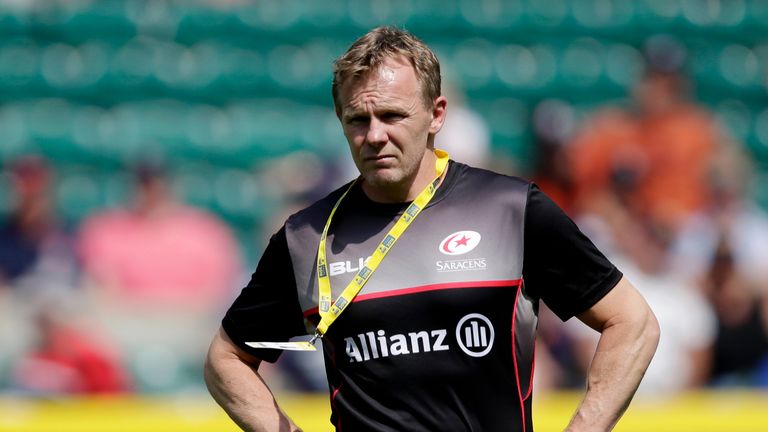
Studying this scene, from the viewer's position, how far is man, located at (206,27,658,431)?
3.47 meters

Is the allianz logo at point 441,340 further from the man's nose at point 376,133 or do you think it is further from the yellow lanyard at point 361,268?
the man's nose at point 376,133

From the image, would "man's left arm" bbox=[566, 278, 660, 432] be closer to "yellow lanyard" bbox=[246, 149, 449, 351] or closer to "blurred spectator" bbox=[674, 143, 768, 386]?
"yellow lanyard" bbox=[246, 149, 449, 351]

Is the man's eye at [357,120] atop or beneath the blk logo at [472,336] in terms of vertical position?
atop

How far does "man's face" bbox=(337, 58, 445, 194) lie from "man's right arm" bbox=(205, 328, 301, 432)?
70 centimetres

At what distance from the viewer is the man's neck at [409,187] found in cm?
367

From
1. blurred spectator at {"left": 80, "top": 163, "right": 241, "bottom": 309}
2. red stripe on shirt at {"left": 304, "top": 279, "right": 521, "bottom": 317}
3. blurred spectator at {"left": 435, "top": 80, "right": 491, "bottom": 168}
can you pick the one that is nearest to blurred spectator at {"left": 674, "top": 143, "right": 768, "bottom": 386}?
blurred spectator at {"left": 435, "top": 80, "right": 491, "bottom": 168}

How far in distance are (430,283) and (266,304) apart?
57 centimetres

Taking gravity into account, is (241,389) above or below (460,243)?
below

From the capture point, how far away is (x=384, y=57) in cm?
358

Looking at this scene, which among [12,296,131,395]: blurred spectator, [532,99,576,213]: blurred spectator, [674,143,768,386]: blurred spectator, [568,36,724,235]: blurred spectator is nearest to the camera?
[674,143,768,386]: blurred spectator

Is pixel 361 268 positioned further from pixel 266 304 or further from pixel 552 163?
pixel 552 163

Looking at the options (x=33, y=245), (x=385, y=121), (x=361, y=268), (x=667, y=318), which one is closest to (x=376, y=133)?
(x=385, y=121)

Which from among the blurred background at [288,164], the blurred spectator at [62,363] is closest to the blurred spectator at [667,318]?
the blurred background at [288,164]

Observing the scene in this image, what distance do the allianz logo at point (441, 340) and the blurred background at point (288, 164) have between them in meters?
2.14
